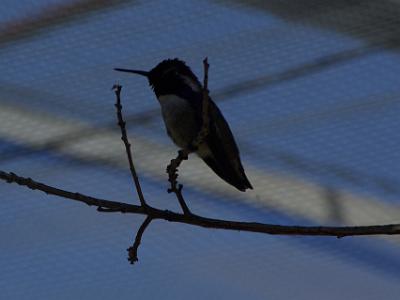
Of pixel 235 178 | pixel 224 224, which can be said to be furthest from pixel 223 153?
pixel 224 224

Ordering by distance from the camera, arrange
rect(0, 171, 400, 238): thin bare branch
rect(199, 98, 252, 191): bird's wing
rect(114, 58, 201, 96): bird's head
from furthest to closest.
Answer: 1. rect(114, 58, 201, 96): bird's head
2. rect(199, 98, 252, 191): bird's wing
3. rect(0, 171, 400, 238): thin bare branch

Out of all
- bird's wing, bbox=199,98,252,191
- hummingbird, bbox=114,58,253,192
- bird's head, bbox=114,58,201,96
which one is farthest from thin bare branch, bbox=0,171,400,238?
bird's head, bbox=114,58,201,96

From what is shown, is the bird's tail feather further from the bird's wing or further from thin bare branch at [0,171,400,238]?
thin bare branch at [0,171,400,238]

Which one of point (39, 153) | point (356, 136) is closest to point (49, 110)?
point (39, 153)

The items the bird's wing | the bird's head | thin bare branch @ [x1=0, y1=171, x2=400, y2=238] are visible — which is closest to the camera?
thin bare branch @ [x1=0, y1=171, x2=400, y2=238]

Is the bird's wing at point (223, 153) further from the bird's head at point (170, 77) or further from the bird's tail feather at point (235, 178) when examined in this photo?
the bird's head at point (170, 77)

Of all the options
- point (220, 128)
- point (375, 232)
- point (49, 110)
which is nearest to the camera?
point (375, 232)

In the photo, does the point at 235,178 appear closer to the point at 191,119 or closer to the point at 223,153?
the point at 223,153

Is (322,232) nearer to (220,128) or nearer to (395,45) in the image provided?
(220,128)

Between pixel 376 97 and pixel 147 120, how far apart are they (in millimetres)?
622

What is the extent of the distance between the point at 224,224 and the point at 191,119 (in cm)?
75

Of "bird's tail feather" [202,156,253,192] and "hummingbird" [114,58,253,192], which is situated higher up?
"hummingbird" [114,58,253,192]

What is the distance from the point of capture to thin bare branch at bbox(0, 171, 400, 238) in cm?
146

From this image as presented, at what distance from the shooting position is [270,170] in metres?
2.90
